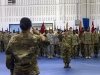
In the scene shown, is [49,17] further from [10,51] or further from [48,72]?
[10,51]

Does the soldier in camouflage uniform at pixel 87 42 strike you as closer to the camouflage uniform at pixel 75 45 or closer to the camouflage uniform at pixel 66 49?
the camouflage uniform at pixel 75 45

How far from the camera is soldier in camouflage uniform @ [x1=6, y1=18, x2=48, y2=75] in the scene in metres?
3.99

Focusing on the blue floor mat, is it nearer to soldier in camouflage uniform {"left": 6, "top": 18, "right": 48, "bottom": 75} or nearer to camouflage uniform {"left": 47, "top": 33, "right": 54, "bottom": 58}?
camouflage uniform {"left": 47, "top": 33, "right": 54, "bottom": 58}

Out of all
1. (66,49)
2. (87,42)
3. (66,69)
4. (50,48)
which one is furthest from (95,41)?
(66,69)

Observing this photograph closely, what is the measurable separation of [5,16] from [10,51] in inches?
915

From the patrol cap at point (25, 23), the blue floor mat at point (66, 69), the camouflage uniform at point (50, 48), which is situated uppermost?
the patrol cap at point (25, 23)

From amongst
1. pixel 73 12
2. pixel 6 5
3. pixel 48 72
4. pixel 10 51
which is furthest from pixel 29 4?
pixel 10 51

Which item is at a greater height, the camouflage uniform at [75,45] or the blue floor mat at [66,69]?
the camouflage uniform at [75,45]

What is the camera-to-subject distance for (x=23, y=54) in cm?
401

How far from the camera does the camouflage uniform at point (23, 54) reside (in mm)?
3988

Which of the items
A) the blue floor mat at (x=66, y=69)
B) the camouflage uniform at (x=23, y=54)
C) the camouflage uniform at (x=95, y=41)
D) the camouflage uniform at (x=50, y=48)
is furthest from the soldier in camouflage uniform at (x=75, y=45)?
the camouflage uniform at (x=23, y=54)

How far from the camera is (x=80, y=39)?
53.6 ft

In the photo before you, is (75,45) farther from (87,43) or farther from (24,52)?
(24,52)

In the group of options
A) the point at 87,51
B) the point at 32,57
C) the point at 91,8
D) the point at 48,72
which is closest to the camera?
the point at 32,57
